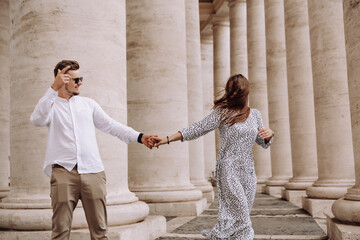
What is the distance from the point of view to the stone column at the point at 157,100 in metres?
47.7

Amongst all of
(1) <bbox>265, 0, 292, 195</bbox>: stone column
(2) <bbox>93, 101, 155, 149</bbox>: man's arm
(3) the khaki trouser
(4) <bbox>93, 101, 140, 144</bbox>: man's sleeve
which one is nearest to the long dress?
(2) <bbox>93, 101, 155, 149</bbox>: man's arm

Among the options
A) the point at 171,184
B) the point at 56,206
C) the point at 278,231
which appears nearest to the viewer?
the point at 56,206

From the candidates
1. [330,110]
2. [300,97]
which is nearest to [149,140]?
[330,110]

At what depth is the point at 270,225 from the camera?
4503cm

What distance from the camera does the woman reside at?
72.7 ft

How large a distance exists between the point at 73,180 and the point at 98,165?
1.23 meters

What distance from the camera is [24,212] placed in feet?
83.7

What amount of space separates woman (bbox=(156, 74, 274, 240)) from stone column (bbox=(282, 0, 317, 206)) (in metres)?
52.9

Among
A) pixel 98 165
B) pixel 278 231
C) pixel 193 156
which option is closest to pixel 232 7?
pixel 193 156

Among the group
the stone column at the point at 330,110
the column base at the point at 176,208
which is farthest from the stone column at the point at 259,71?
the column base at the point at 176,208

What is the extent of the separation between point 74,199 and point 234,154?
9000 mm

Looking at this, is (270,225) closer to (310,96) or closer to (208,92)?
(310,96)

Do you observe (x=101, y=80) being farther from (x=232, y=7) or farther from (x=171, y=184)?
(x=232, y=7)

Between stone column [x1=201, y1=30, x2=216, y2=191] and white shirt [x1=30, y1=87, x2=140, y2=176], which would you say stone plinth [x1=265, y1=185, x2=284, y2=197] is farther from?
white shirt [x1=30, y1=87, x2=140, y2=176]
